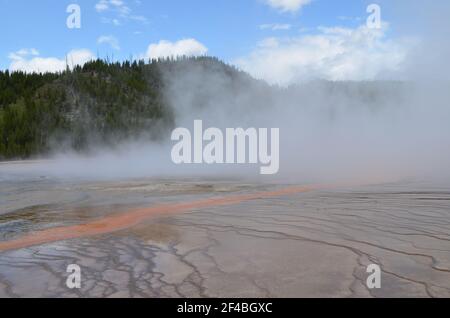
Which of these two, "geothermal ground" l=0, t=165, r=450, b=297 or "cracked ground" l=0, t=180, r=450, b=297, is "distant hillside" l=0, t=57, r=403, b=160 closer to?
"geothermal ground" l=0, t=165, r=450, b=297

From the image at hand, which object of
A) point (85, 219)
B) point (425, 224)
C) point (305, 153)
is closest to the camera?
point (425, 224)

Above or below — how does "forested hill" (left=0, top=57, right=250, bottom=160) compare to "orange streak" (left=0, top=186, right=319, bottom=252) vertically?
above

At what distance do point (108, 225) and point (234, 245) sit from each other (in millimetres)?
1825

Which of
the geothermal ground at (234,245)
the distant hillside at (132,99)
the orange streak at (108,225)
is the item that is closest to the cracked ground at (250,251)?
the geothermal ground at (234,245)

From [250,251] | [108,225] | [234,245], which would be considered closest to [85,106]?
[108,225]

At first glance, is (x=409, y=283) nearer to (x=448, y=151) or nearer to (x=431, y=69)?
(x=448, y=151)

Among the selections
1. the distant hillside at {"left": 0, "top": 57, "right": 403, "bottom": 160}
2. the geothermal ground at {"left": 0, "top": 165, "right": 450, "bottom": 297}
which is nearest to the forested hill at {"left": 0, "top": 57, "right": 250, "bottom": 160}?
the distant hillside at {"left": 0, "top": 57, "right": 403, "bottom": 160}

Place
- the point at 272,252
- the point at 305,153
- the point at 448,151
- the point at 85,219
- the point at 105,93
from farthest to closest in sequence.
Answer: the point at 105,93, the point at 305,153, the point at 448,151, the point at 85,219, the point at 272,252

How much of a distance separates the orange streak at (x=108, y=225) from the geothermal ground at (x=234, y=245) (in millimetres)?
12

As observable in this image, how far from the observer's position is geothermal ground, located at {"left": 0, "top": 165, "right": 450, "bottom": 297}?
2891mm

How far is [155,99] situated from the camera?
55.8 metres

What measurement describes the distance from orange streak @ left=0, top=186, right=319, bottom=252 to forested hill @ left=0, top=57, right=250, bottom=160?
3092 centimetres

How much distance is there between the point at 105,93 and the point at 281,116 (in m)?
36.9
